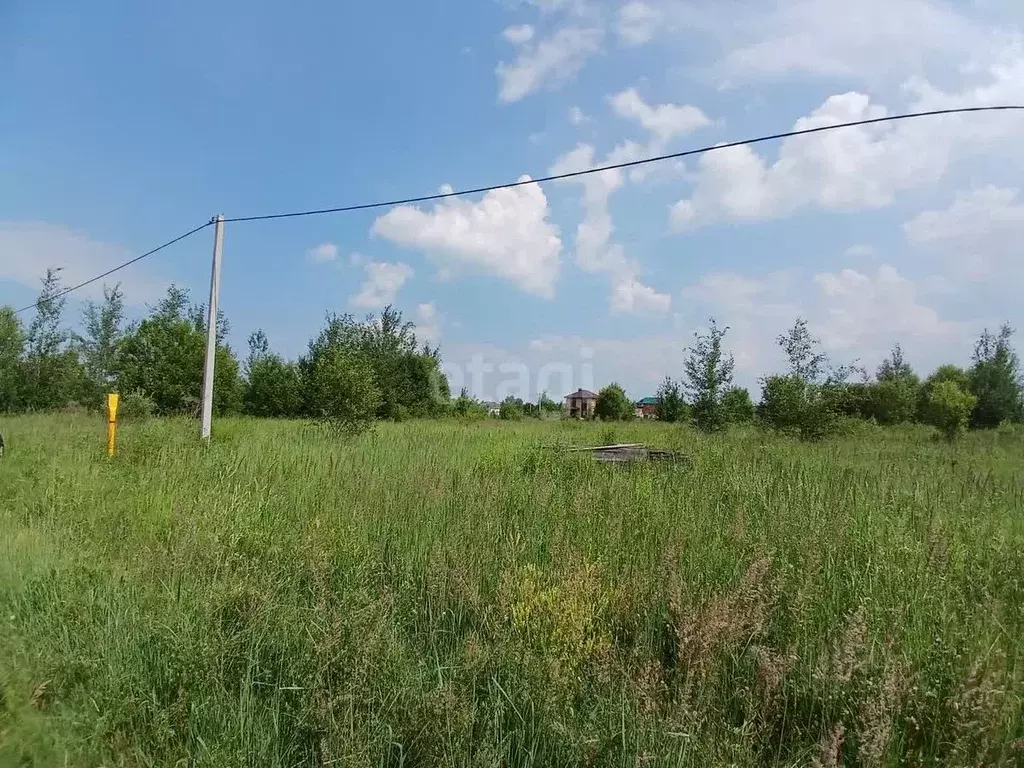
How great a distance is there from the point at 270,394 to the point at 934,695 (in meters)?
36.5

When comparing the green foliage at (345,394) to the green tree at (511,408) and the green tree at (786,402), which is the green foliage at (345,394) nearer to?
the green tree at (786,402)

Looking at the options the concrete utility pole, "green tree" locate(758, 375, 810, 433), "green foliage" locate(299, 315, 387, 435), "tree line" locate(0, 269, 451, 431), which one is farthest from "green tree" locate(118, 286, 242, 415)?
"green tree" locate(758, 375, 810, 433)

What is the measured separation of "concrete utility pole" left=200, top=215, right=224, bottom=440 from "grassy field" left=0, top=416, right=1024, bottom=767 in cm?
417

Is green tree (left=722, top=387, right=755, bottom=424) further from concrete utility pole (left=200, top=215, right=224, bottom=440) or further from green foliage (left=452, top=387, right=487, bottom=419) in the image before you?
green foliage (left=452, top=387, right=487, bottom=419)

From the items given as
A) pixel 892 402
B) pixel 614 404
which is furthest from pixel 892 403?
pixel 614 404

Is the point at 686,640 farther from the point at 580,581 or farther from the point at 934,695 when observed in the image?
the point at 934,695

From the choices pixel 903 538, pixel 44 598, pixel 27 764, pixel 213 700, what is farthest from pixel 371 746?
pixel 903 538

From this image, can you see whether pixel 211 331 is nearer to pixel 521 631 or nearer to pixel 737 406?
pixel 521 631

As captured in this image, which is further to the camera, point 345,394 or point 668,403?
point 668,403

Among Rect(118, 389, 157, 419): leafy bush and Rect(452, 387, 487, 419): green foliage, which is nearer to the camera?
Rect(118, 389, 157, 419): leafy bush

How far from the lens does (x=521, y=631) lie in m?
2.73

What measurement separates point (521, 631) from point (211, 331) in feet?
26.9

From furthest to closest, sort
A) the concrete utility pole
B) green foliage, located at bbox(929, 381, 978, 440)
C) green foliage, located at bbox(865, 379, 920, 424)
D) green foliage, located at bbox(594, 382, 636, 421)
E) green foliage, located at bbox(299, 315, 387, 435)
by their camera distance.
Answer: green foliage, located at bbox(594, 382, 636, 421) < green foliage, located at bbox(865, 379, 920, 424) < green foliage, located at bbox(929, 381, 978, 440) < green foliage, located at bbox(299, 315, 387, 435) < the concrete utility pole

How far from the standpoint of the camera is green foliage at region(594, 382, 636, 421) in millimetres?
45062
